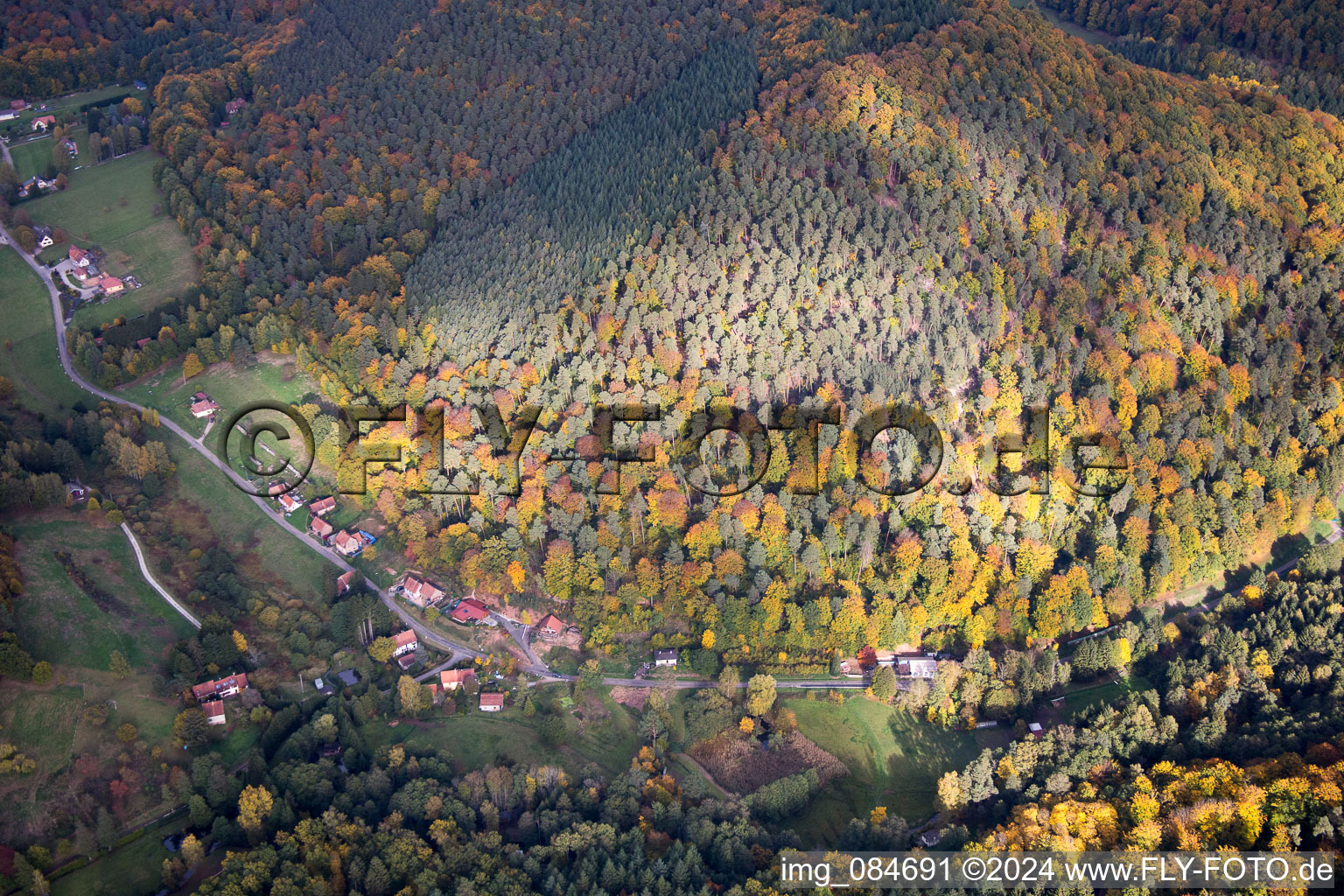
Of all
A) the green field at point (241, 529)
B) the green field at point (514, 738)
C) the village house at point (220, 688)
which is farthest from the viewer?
the green field at point (241, 529)

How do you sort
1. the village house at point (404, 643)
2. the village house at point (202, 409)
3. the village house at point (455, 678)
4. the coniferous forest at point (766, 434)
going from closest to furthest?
the coniferous forest at point (766, 434) → the village house at point (455, 678) → the village house at point (404, 643) → the village house at point (202, 409)

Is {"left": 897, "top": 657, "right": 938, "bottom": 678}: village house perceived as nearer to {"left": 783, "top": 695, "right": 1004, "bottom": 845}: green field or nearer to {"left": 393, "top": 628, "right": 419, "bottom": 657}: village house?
{"left": 783, "top": 695, "right": 1004, "bottom": 845}: green field

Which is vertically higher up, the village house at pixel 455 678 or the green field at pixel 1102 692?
the green field at pixel 1102 692

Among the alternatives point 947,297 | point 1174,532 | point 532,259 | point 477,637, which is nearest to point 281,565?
point 477,637

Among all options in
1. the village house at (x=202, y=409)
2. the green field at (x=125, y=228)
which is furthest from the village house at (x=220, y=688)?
the green field at (x=125, y=228)

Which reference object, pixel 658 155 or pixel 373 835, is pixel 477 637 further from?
pixel 658 155

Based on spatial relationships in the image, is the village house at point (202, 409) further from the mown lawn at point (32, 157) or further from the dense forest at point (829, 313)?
the mown lawn at point (32, 157)

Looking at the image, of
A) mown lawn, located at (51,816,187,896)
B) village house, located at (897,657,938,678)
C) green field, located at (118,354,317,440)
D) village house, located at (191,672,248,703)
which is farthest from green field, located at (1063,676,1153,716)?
green field, located at (118,354,317,440)
